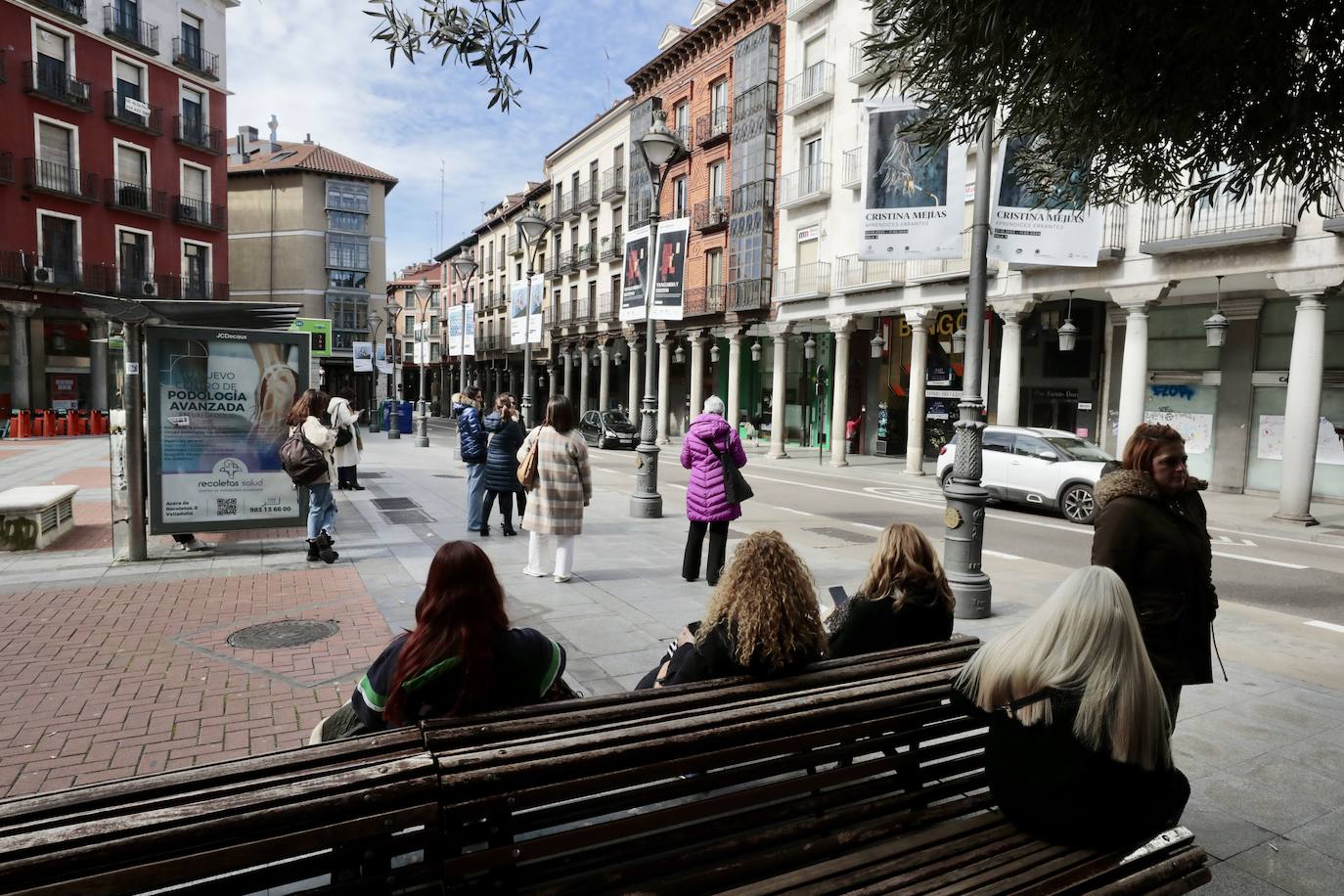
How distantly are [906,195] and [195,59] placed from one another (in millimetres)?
41208

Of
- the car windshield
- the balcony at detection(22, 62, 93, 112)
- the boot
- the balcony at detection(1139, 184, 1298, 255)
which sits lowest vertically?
the boot

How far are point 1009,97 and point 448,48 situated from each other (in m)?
2.77

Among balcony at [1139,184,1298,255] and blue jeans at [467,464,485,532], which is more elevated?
balcony at [1139,184,1298,255]

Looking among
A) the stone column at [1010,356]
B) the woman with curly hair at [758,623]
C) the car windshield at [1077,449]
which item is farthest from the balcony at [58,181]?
the woman with curly hair at [758,623]

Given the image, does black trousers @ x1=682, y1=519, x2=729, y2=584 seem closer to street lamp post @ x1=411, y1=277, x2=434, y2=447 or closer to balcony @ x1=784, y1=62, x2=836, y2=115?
street lamp post @ x1=411, y1=277, x2=434, y2=447

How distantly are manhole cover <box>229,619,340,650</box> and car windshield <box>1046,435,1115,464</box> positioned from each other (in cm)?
1283

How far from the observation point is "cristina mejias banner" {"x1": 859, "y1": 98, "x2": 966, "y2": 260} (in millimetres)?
8539

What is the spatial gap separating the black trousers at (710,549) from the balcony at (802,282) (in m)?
19.2

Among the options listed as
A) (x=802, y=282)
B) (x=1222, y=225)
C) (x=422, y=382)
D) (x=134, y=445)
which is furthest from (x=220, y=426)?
(x=422, y=382)

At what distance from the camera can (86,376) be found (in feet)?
113

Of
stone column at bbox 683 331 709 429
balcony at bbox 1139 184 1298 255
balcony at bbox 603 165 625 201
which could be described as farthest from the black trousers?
balcony at bbox 603 165 625 201

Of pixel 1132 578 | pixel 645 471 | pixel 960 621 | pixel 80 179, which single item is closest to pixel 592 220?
pixel 80 179

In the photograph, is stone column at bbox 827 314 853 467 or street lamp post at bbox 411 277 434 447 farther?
street lamp post at bbox 411 277 434 447

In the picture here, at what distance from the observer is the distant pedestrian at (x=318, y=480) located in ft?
26.8
